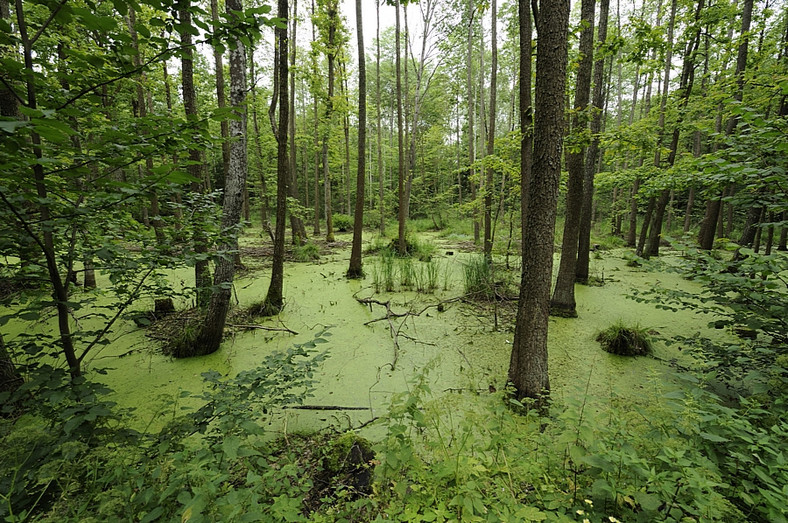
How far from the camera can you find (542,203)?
214 cm

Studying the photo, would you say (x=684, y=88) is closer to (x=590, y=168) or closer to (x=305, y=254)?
(x=590, y=168)

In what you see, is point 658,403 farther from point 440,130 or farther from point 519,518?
point 440,130

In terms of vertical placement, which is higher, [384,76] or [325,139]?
[384,76]

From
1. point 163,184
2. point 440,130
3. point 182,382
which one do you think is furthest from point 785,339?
point 440,130

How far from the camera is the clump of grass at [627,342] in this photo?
10.1 ft

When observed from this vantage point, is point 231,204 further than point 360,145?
No

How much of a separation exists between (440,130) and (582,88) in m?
13.7

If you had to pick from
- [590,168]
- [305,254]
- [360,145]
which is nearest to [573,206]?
[590,168]

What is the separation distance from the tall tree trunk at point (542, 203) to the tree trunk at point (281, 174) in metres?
2.86

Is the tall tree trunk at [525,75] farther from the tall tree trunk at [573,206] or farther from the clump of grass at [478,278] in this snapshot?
the clump of grass at [478,278]

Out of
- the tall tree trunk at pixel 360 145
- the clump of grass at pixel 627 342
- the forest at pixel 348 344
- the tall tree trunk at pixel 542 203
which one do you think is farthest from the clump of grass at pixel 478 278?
the tall tree trunk at pixel 542 203

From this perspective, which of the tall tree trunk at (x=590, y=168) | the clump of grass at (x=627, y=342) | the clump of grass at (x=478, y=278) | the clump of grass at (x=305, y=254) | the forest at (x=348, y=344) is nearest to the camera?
the forest at (x=348, y=344)

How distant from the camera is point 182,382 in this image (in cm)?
250

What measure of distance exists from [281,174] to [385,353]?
8.73 ft
